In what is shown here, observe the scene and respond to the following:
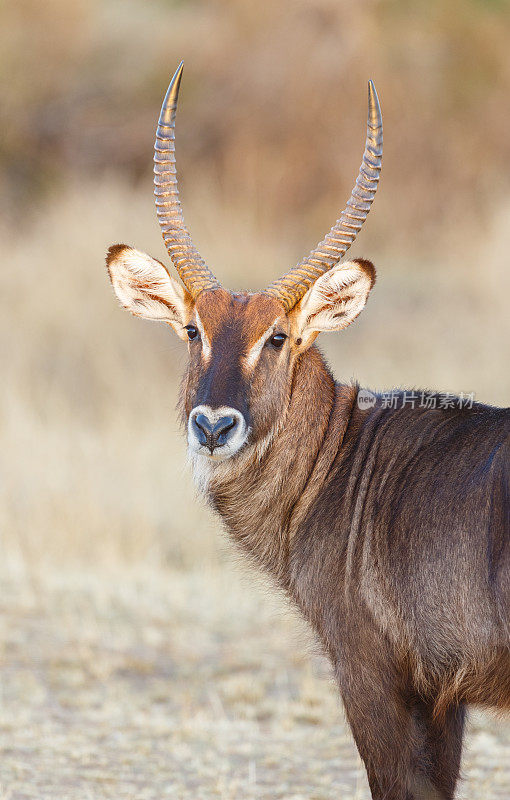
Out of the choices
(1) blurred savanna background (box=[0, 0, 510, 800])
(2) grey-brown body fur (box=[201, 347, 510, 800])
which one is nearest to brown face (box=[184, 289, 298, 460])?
(2) grey-brown body fur (box=[201, 347, 510, 800])

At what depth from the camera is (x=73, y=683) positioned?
718 cm

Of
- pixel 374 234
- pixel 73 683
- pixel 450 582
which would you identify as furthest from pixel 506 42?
pixel 450 582

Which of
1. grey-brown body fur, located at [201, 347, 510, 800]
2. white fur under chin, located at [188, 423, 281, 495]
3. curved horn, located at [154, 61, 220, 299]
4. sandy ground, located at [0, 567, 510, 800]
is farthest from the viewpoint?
sandy ground, located at [0, 567, 510, 800]

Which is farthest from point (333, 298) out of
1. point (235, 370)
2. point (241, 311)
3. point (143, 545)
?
point (143, 545)

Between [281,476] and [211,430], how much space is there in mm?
495

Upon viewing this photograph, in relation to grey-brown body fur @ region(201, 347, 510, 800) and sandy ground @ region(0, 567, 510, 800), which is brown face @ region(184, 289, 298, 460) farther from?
sandy ground @ region(0, 567, 510, 800)

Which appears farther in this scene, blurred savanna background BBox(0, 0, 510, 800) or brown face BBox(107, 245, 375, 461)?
blurred savanna background BBox(0, 0, 510, 800)

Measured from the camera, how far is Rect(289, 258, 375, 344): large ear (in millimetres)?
5109

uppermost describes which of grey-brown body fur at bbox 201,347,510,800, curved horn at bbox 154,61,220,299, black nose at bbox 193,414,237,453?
curved horn at bbox 154,61,220,299

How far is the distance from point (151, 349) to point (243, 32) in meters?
12.0

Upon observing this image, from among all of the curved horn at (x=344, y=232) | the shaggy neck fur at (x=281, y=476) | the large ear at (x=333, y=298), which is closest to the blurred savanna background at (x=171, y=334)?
the shaggy neck fur at (x=281, y=476)

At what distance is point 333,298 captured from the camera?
5.19 metres

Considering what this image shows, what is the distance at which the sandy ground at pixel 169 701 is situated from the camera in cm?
575

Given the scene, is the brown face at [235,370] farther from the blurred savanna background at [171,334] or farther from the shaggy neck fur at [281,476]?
the blurred savanna background at [171,334]
